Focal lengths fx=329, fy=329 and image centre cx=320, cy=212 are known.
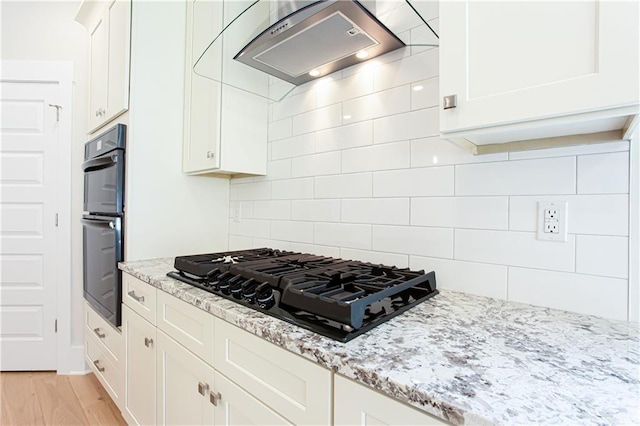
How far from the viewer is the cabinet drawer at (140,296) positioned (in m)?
1.44

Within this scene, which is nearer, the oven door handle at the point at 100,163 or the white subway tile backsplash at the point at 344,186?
the white subway tile backsplash at the point at 344,186

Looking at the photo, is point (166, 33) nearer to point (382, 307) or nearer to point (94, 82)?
point (94, 82)

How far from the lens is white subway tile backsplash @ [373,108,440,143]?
1.25m

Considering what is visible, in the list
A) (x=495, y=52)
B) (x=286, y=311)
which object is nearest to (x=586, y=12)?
(x=495, y=52)

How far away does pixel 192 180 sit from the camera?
2.05 meters

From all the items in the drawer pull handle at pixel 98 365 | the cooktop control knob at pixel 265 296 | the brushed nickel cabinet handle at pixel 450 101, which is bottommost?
the drawer pull handle at pixel 98 365

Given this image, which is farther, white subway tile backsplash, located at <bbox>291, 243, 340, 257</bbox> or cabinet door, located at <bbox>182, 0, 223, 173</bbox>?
cabinet door, located at <bbox>182, 0, 223, 173</bbox>

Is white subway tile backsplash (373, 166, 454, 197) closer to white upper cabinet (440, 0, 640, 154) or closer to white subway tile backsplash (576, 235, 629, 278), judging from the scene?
white upper cabinet (440, 0, 640, 154)

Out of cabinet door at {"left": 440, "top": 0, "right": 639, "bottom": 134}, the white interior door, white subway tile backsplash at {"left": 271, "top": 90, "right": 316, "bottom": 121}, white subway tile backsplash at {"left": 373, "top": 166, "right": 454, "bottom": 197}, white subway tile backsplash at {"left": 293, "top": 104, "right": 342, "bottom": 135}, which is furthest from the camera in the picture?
the white interior door

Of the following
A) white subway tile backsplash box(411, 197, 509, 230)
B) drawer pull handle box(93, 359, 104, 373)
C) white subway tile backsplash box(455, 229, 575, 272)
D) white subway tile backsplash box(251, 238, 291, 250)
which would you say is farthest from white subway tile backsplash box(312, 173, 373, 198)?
drawer pull handle box(93, 359, 104, 373)

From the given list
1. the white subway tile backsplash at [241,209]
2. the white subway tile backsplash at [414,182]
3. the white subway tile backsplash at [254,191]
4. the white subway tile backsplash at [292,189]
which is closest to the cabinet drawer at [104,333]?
the white subway tile backsplash at [241,209]

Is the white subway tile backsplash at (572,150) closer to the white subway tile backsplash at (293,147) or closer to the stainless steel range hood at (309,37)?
the stainless steel range hood at (309,37)

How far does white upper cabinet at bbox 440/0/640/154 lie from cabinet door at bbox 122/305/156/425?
1.49 meters

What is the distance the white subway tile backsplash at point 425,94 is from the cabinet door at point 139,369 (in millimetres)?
1449
